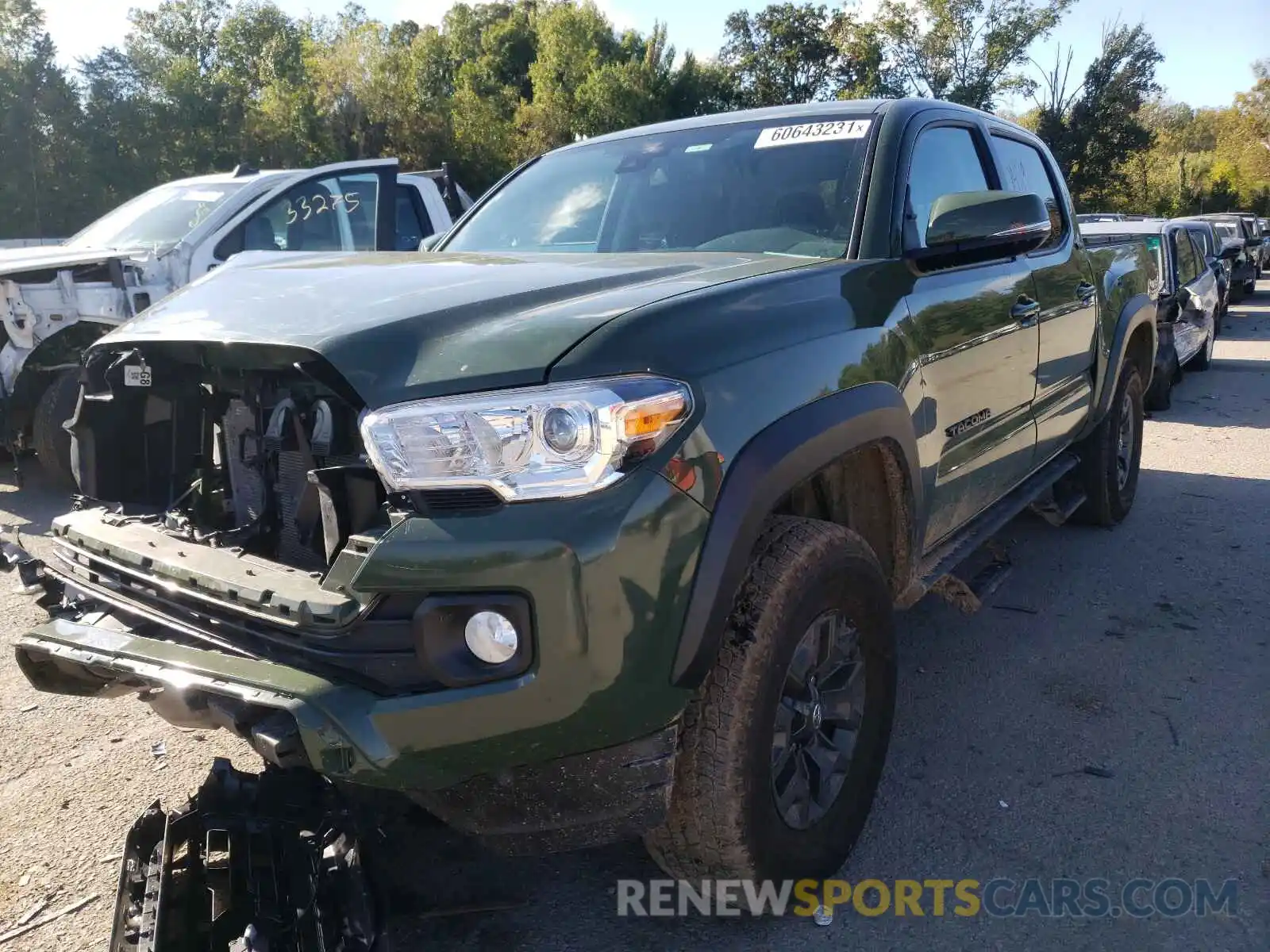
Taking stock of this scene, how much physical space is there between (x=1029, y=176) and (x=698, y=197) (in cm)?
186

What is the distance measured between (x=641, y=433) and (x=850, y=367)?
78 cm

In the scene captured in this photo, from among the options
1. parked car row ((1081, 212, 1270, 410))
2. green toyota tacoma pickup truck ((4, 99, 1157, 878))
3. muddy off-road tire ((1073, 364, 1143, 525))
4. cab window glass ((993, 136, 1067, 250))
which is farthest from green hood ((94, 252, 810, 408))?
parked car row ((1081, 212, 1270, 410))

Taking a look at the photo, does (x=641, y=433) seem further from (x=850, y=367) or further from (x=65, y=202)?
(x=65, y=202)

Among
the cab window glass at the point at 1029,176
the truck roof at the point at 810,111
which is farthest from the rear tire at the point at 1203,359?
the truck roof at the point at 810,111

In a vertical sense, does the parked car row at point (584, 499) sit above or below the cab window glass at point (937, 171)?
below

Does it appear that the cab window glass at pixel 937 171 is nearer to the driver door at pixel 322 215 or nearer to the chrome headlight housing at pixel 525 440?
the chrome headlight housing at pixel 525 440

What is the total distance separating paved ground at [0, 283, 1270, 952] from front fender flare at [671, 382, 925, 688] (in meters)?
0.87

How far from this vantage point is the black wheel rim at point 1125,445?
529 centimetres

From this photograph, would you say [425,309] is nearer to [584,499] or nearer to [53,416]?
[584,499]

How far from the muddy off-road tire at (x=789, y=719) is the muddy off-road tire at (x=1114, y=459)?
298cm

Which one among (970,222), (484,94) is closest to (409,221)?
(970,222)

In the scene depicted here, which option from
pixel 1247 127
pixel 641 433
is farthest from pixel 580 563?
pixel 1247 127

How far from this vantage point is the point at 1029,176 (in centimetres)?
429

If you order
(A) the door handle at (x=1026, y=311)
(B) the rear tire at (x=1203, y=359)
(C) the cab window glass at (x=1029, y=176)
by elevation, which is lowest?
(B) the rear tire at (x=1203, y=359)
